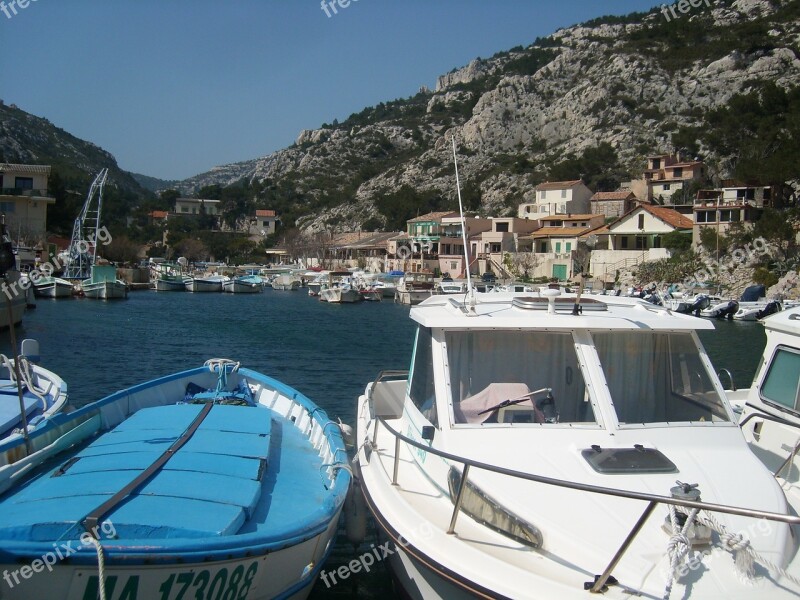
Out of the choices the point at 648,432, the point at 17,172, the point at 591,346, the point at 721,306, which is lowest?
the point at 721,306

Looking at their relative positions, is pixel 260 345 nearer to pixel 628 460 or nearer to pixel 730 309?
pixel 628 460

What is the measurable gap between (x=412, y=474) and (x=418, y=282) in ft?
199

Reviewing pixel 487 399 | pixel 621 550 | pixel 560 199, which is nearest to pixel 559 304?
pixel 487 399

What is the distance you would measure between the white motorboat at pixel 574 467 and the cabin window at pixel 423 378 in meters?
0.03

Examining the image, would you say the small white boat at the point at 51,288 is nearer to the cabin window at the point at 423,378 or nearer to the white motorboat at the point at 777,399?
the cabin window at the point at 423,378

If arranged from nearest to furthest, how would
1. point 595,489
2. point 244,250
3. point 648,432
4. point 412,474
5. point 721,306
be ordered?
point 595,489 < point 648,432 < point 412,474 < point 721,306 < point 244,250

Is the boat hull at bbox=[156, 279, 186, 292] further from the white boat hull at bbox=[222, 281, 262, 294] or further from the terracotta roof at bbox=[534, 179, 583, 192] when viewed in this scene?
the terracotta roof at bbox=[534, 179, 583, 192]

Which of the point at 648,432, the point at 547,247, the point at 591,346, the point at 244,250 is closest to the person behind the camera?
the point at 648,432

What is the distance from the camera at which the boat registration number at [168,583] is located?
5.26m

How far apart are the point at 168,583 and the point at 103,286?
Result: 6002cm

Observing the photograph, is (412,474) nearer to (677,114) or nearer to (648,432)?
(648,432)

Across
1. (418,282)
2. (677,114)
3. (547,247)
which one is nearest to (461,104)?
(677,114)

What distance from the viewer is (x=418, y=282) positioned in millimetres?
67688

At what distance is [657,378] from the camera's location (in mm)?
6891
